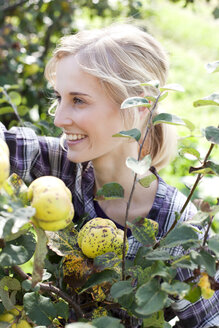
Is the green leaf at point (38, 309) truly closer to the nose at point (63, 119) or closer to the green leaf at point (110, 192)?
the green leaf at point (110, 192)

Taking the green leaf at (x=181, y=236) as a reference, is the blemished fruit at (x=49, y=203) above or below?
above

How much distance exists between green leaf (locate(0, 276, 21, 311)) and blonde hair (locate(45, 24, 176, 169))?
0.57 metres

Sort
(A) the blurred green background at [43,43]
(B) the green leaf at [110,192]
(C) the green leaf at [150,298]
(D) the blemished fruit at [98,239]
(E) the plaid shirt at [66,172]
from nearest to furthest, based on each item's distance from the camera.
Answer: (C) the green leaf at [150,298] → (B) the green leaf at [110,192] → (D) the blemished fruit at [98,239] → (E) the plaid shirt at [66,172] → (A) the blurred green background at [43,43]

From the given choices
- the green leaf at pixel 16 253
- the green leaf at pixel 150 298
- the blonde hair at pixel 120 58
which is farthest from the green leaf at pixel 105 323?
the blonde hair at pixel 120 58

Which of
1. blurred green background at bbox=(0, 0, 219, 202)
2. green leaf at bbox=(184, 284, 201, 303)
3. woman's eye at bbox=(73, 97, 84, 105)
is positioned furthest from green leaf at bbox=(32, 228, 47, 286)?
woman's eye at bbox=(73, 97, 84, 105)

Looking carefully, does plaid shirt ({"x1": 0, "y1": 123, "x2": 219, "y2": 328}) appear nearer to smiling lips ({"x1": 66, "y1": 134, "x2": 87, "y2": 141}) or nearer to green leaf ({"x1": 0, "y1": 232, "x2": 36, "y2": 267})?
smiling lips ({"x1": 66, "y1": 134, "x2": 87, "y2": 141})

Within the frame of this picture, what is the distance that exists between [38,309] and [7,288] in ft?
0.28

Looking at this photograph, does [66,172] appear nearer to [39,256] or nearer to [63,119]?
[63,119]

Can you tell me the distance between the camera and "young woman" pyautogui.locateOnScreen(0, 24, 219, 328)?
1.12 metres

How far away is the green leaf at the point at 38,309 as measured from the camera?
654 millimetres

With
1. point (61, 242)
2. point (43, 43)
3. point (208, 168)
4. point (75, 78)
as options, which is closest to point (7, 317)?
point (61, 242)

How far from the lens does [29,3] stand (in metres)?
2.56

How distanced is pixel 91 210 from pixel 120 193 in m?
0.59

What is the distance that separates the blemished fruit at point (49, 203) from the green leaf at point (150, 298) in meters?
0.13
